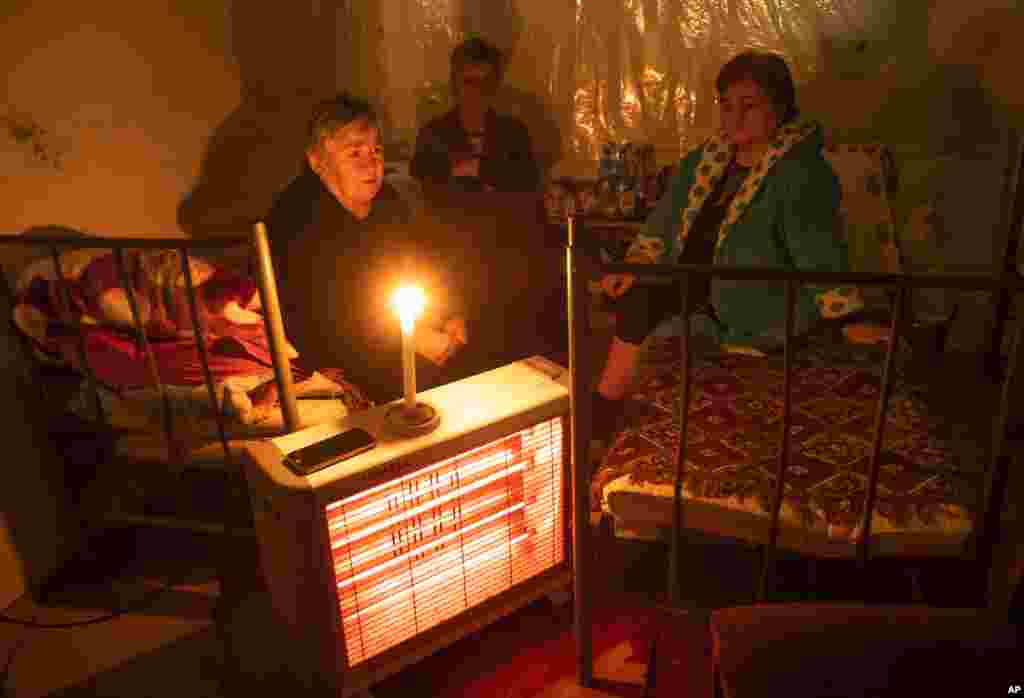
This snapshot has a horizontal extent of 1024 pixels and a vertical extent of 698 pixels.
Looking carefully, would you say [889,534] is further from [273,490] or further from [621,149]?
[621,149]

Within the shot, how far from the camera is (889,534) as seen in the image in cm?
156

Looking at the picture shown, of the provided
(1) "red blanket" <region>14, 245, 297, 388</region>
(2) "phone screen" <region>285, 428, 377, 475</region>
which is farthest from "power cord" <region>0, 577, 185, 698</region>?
(2) "phone screen" <region>285, 428, 377, 475</region>

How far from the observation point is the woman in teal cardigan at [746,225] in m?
2.42

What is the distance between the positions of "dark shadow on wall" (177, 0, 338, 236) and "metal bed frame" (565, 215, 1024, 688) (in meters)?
2.79

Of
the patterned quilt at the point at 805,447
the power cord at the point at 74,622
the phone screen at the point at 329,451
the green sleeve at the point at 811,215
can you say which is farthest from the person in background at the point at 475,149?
the phone screen at the point at 329,451

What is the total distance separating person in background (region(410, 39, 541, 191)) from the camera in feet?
12.9

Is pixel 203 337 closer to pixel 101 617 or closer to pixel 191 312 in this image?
pixel 191 312

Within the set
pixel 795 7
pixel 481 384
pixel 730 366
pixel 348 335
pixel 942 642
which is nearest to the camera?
pixel 942 642

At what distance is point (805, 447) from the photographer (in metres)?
1.80

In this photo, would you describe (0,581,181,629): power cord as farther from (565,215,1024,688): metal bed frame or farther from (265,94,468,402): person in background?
(565,215,1024,688): metal bed frame

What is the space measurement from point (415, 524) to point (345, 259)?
119 cm

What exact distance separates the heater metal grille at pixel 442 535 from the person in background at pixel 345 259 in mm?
842

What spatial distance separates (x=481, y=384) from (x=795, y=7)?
2.98 meters

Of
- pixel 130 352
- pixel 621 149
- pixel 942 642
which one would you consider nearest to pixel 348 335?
pixel 130 352
